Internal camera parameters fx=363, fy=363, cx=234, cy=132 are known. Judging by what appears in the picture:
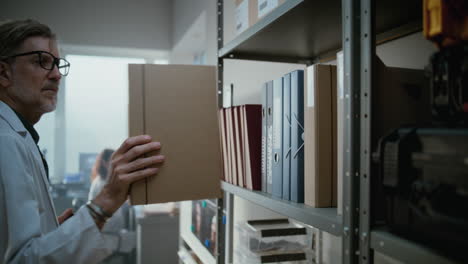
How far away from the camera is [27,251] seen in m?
0.96

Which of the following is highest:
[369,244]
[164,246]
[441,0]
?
[441,0]

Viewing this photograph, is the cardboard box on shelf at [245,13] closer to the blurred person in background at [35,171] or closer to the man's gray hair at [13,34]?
the blurred person in background at [35,171]

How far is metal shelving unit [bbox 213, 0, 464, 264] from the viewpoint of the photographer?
638 mm

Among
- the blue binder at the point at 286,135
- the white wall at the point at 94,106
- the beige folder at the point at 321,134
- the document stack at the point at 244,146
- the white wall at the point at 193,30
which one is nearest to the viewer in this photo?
the beige folder at the point at 321,134

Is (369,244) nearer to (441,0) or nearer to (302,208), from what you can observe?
(302,208)

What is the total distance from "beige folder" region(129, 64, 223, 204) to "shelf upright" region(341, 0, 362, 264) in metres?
0.55

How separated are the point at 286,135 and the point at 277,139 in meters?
0.06

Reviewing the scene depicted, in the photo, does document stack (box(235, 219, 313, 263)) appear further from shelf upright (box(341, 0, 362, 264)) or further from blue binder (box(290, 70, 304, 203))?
shelf upright (box(341, 0, 362, 264))

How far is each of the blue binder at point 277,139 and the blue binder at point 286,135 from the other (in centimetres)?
2

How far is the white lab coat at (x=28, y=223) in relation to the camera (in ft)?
3.17

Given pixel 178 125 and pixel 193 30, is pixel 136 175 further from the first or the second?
pixel 193 30

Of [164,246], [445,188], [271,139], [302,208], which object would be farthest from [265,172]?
[164,246]

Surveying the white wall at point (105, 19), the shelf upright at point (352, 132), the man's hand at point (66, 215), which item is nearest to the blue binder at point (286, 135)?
the shelf upright at point (352, 132)

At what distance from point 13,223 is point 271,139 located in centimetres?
74
